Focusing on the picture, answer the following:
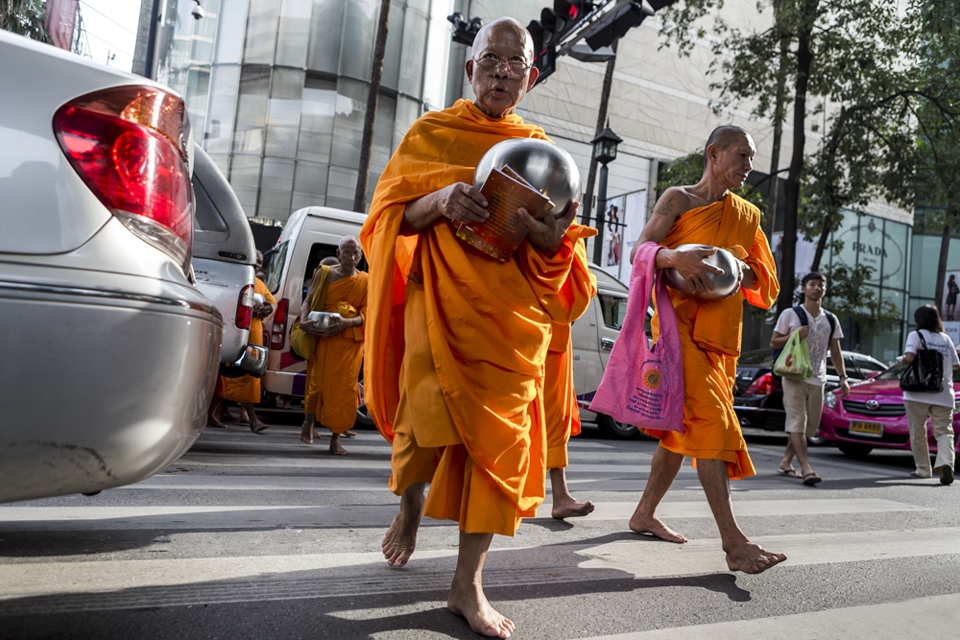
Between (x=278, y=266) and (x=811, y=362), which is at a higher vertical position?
(x=278, y=266)

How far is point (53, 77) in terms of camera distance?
1.84 meters

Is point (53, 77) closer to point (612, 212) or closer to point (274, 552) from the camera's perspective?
point (274, 552)

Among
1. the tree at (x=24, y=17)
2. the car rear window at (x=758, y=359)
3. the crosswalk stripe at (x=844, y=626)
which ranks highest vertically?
the tree at (x=24, y=17)

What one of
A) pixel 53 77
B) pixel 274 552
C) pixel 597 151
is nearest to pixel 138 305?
pixel 53 77

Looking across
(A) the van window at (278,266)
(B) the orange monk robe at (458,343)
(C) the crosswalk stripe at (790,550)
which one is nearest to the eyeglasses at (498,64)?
(B) the orange monk robe at (458,343)

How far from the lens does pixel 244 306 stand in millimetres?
6547

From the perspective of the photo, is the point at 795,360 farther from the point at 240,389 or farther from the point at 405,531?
the point at 405,531

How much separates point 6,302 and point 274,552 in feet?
6.07

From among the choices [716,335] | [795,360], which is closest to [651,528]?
[716,335]

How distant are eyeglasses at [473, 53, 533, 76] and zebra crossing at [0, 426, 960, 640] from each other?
6.02 ft

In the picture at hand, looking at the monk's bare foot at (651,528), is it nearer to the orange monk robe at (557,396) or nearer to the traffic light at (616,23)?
the orange monk robe at (557,396)

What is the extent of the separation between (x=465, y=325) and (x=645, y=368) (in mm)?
1439

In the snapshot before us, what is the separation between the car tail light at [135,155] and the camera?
1853mm

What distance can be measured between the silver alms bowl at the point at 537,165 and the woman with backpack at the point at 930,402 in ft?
22.1
